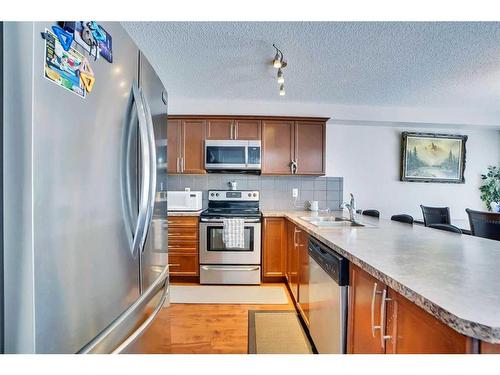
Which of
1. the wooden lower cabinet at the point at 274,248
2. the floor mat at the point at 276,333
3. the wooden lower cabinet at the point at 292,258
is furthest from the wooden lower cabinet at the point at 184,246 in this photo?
the wooden lower cabinet at the point at 292,258

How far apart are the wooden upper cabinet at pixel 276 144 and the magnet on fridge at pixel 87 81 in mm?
2470

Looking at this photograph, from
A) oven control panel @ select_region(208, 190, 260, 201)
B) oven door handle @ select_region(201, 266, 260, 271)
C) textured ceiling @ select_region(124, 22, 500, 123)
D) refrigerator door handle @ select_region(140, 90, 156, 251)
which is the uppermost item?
textured ceiling @ select_region(124, 22, 500, 123)

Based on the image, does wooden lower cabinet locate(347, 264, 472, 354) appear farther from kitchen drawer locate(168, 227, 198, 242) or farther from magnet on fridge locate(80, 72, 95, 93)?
kitchen drawer locate(168, 227, 198, 242)

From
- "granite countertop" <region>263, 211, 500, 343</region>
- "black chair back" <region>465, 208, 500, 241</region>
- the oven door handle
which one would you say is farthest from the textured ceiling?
the oven door handle

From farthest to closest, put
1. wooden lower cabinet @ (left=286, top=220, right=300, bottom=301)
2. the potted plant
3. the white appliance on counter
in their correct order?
the potted plant, the white appliance on counter, wooden lower cabinet @ (left=286, top=220, right=300, bottom=301)

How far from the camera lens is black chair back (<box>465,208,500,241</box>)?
1.94 m

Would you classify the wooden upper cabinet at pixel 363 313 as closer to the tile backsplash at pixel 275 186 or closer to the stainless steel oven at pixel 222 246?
the stainless steel oven at pixel 222 246

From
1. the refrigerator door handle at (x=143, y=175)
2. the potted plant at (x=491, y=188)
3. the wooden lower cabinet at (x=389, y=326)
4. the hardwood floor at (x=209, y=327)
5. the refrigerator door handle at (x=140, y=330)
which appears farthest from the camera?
the potted plant at (x=491, y=188)

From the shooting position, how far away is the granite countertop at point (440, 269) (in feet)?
1.90

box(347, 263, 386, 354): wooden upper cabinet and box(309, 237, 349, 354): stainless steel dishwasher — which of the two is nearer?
box(347, 263, 386, 354): wooden upper cabinet

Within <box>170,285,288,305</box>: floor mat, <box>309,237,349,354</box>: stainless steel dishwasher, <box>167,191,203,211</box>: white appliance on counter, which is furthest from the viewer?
<box>167,191,203,211</box>: white appliance on counter

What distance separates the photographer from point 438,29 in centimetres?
166

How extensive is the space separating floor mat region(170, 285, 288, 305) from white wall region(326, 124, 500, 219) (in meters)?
1.89

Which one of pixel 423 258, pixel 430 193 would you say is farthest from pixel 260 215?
pixel 430 193
